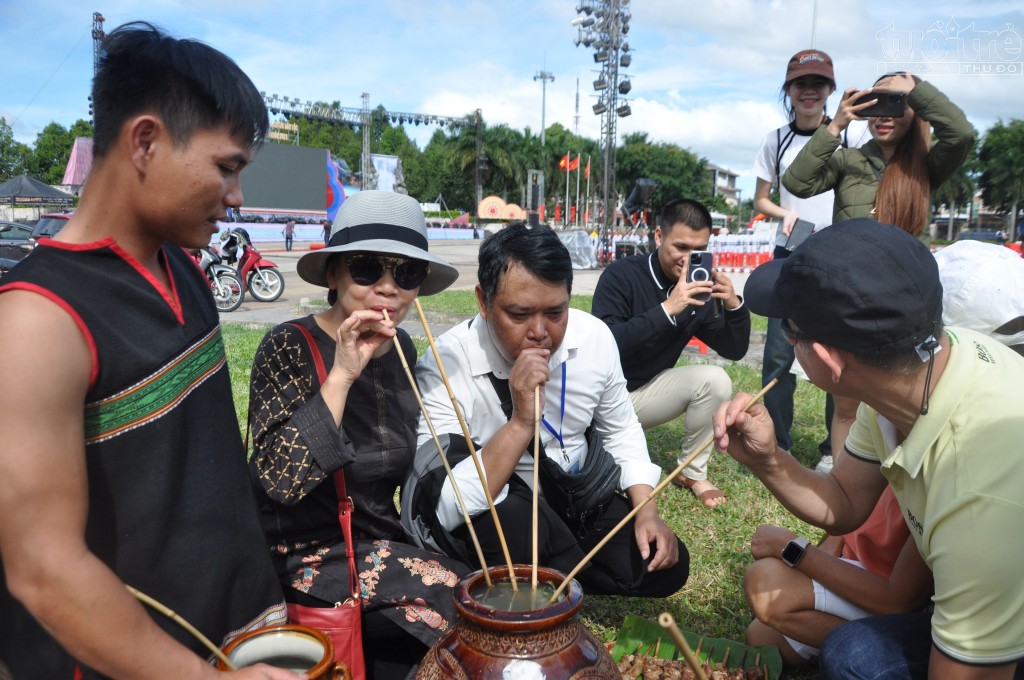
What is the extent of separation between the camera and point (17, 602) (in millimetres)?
1247

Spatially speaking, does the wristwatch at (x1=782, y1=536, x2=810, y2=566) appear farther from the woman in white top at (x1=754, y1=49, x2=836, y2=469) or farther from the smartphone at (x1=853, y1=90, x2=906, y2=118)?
the smartphone at (x1=853, y1=90, x2=906, y2=118)

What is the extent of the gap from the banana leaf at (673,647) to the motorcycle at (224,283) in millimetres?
10248

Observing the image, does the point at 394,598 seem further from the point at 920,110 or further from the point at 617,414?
the point at 920,110

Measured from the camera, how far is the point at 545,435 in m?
2.55

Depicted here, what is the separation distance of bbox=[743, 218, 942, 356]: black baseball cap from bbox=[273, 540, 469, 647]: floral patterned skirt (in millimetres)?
1226

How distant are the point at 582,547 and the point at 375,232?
1335mm

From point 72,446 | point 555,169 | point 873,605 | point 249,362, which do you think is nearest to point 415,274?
point 72,446

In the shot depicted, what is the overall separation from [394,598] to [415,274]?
95cm

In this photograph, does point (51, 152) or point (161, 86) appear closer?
point (161, 86)

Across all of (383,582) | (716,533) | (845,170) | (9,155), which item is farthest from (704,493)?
(9,155)

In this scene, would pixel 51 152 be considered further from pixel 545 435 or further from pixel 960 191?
pixel 960 191

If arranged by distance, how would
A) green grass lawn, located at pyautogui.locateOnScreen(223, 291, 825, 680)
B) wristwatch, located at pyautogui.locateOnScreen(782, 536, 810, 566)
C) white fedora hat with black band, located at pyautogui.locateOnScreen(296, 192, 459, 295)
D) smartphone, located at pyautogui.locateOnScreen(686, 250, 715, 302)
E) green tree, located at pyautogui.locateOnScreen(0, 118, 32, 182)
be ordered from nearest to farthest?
white fedora hat with black band, located at pyautogui.locateOnScreen(296, 192, 459, 295)
wristwatch, located at pyautogui.locateOnScreen(782, 536, 810, 566)
green grass lawn, located at pyautogui.locateOnScreen(223, 291, 825, 680)
smartphone, located at pyautogui.locateOnScreen(686, 250, 715, 302)
green tree, located at pyautogui.locateOnScreen(0, 118, 32, 182)

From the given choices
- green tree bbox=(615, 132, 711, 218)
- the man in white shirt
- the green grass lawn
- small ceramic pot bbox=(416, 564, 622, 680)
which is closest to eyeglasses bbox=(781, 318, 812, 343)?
the man in white shirt

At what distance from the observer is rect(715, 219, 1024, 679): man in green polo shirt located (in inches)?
58.2
